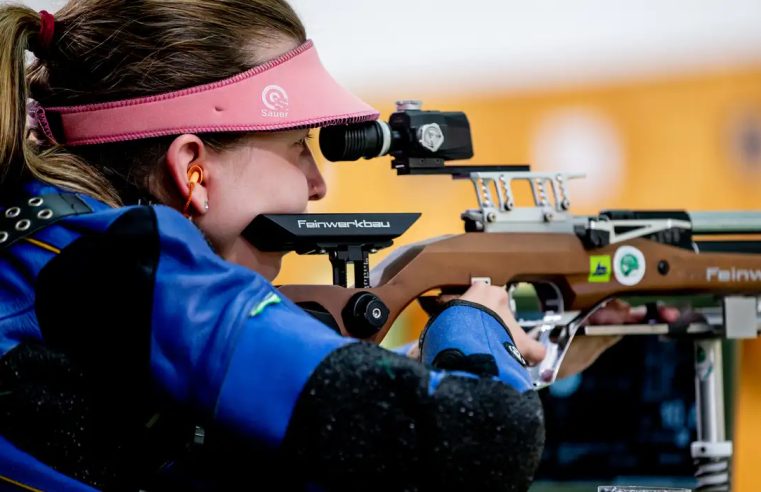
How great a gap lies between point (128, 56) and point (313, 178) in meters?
0.25

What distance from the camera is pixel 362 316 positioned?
4.14ft

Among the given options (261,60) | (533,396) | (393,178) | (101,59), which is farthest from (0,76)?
(393,178)

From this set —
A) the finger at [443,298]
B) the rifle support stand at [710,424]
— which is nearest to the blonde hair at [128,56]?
the finger at [443,298]

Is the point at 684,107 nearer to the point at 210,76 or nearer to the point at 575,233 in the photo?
the point at 575,233

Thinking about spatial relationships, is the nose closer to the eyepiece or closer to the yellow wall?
the eyepiece

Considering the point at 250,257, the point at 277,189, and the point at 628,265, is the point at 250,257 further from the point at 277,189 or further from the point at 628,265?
the point at 628,265

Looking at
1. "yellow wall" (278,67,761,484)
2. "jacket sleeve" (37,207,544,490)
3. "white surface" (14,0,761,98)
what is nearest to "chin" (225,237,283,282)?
"jacket sleeve" (37,207,544,490)

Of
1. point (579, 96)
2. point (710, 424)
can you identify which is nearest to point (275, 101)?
point (710, 424)

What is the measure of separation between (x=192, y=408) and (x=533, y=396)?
0.29m

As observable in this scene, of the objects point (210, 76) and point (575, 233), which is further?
point (575, 233)

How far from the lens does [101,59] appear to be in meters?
1.07

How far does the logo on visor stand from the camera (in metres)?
1.12

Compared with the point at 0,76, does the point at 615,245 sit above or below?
below

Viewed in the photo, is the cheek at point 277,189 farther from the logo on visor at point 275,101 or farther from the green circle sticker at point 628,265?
the green circle sticker at point 628,265
